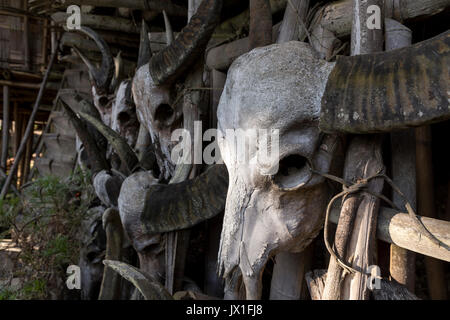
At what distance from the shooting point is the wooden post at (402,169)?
118cm

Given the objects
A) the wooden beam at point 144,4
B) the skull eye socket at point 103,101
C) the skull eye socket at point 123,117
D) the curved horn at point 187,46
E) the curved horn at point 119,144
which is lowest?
the curved horn at point 119,144

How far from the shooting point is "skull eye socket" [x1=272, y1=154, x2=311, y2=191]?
1.14 m

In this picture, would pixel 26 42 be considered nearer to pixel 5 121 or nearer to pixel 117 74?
pixel 5 121

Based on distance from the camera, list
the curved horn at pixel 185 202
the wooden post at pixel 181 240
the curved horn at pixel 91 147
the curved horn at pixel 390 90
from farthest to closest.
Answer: the curved horn at pixel 91 147, the wooden post at pixel 181 240, the curved horn at pixel 185 202, the curved horn at pixel 390 90

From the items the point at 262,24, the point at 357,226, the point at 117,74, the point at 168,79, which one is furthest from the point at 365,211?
the point at 117,74

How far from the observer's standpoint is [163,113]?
206 centimetres

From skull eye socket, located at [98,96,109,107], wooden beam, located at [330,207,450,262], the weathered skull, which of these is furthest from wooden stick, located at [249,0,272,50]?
skull eye socket, located at [98,96,109,107]

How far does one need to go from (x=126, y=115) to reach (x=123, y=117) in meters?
0.04

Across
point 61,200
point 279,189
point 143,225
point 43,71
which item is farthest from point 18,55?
point 279,189

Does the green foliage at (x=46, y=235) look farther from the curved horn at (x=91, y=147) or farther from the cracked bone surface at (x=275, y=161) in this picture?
the cracked bone surface at (x=275, y=161)

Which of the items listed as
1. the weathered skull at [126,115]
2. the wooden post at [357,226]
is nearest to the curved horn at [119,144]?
the weathered skull at [126,115]

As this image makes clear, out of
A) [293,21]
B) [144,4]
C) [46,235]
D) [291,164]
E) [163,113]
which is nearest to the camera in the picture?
[291,164]

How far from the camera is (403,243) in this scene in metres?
1.01

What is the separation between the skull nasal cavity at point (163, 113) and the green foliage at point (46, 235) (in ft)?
4.35
